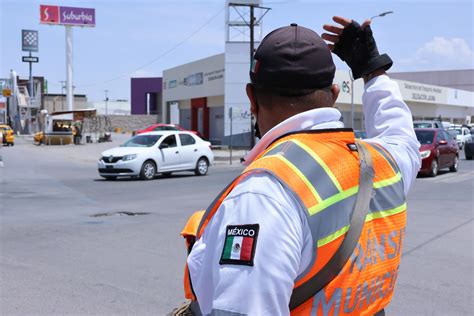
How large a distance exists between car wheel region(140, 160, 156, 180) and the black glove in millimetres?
16173

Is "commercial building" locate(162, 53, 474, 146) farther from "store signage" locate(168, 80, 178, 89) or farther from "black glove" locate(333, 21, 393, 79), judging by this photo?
"black glove" locate(333, 21, 393, 79)

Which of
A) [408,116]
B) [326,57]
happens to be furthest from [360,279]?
[408,116]

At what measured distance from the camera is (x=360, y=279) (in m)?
1.59

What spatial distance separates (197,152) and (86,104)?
8687cm

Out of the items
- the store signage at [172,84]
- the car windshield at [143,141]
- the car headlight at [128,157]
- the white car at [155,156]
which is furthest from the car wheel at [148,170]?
the store signage at [172,84]

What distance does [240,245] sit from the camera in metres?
1.31

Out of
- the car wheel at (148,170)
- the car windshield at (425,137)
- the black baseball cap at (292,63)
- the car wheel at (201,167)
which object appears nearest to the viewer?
the black baseball cap at (292,63)

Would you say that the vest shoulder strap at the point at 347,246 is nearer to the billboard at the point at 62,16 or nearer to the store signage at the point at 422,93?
the store signage at the point at 422,93

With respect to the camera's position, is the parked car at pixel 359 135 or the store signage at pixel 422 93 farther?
the store signage at pixel 422 93

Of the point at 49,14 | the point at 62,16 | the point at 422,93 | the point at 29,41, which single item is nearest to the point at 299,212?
the point at 422,93

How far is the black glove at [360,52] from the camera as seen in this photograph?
7.27 ft

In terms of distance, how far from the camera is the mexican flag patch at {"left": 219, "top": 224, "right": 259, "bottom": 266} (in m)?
1.30

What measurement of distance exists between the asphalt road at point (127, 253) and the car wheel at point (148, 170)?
4070 millimetres

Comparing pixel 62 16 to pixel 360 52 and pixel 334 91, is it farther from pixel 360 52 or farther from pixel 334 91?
pixel 334 91
